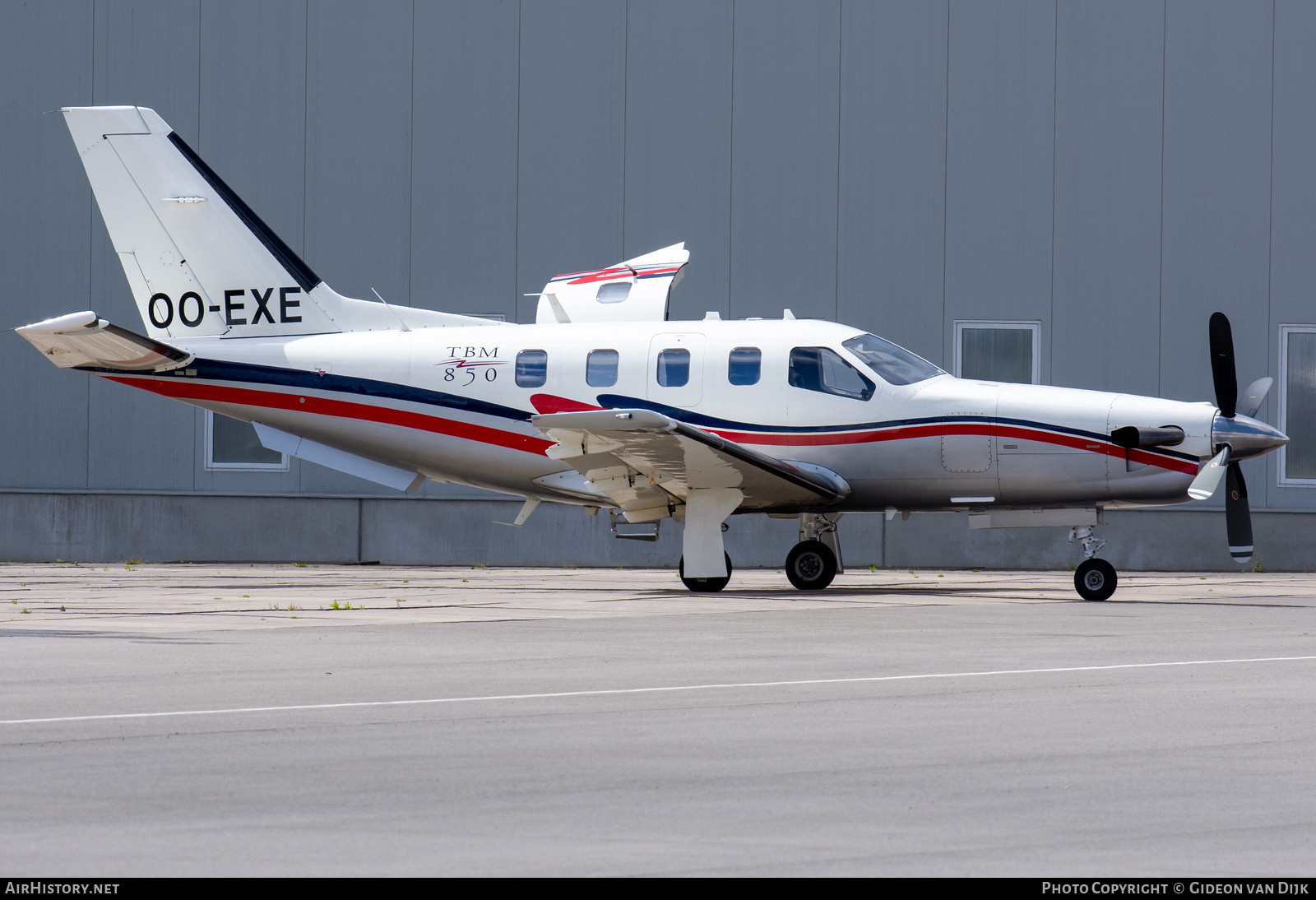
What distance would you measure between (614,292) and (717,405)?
249 cm

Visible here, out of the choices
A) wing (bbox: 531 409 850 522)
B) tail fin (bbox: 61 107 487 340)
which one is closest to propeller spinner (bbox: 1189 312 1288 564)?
wing (bbox: 531 409 850 522)

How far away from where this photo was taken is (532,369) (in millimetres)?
16531

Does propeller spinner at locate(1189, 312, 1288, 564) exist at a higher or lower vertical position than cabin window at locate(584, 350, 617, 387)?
lower

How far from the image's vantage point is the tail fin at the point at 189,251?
1745cm

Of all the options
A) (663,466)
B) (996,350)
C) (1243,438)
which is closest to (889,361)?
(663,466)

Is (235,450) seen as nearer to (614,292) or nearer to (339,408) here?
(339,408)

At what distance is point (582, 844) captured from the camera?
4348 mm

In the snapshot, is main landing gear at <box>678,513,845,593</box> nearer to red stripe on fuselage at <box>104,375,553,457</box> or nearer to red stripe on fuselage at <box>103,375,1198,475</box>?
red stripe on fuselage at <box>103,375,1198,475</box>

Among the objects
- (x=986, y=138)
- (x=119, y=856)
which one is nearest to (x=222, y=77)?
(x=986, y=138)

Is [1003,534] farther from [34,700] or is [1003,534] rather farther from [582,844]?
[582,844]

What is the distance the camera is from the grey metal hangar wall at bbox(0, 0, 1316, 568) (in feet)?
75.2

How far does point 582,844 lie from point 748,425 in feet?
38.7

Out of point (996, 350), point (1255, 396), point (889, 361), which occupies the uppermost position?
point (996, 350)

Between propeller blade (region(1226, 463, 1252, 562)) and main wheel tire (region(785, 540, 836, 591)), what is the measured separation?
430cm
